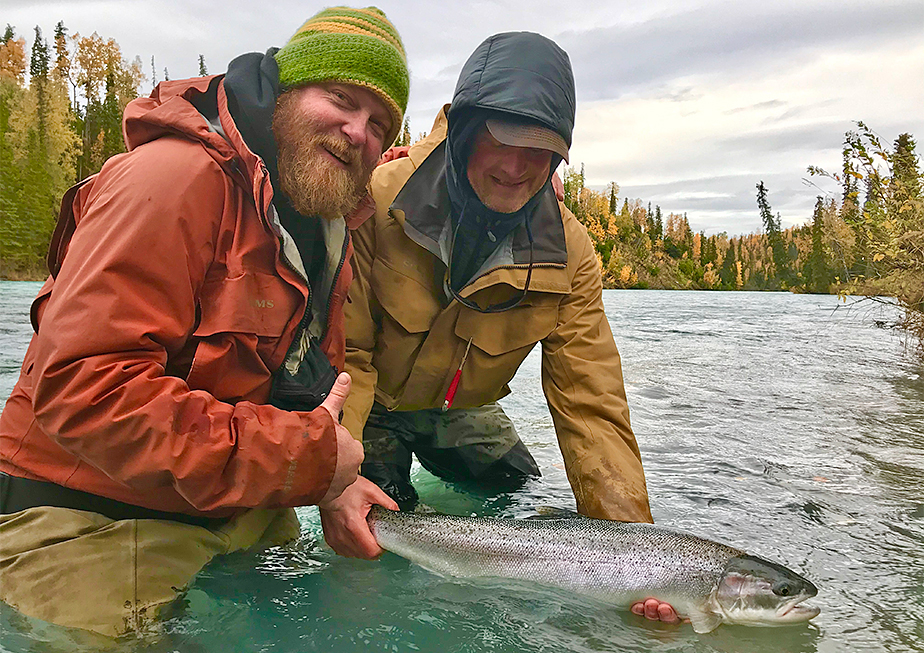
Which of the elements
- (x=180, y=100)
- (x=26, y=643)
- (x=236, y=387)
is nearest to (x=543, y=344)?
(x=236, y=387)

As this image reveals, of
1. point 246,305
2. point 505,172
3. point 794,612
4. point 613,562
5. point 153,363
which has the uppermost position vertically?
point 505,172

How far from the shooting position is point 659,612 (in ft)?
9.34

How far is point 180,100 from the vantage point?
2.58 m

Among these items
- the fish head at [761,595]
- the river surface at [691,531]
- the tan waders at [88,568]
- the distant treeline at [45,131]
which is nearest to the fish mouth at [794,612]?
the fish head at [761,595]

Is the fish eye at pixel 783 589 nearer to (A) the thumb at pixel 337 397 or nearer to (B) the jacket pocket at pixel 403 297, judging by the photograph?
(A) the thumb at pixel 337 397

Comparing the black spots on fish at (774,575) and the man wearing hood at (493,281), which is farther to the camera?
the man wearing hood at (493,281)

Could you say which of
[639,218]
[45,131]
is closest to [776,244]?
[639,218]

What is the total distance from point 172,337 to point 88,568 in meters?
0.86

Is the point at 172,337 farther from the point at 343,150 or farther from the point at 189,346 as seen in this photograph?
the point at 343,150

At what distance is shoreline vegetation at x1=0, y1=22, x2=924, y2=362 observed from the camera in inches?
363

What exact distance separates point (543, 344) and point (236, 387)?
1.98 meters

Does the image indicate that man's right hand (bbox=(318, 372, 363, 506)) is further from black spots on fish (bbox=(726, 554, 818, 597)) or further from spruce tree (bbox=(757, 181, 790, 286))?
spruce tree (bbox=(757, 181, 790, 286))

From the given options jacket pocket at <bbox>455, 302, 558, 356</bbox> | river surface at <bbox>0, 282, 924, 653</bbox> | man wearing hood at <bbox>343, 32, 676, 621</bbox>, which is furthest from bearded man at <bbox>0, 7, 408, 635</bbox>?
jacket pocket at <bbox>455, 302, 558, 356</bbox>

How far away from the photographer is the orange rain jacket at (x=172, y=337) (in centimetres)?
207
